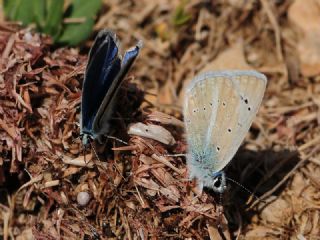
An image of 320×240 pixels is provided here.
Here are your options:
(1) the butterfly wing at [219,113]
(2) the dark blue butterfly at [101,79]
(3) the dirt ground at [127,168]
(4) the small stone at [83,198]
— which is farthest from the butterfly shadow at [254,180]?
(2) the dark blue butterfly at [101,79]

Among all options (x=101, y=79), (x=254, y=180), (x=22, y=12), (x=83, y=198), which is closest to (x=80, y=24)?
(x=22, y=12)

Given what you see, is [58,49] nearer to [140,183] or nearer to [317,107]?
[140,183]

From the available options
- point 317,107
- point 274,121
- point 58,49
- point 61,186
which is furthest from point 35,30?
point 317,107

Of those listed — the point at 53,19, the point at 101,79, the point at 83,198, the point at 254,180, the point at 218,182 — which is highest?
the point at 101,79

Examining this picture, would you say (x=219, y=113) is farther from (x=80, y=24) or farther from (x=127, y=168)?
(x=80, y=24)

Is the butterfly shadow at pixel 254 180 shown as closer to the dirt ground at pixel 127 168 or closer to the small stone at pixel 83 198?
the dirt ground at pixel 127 168

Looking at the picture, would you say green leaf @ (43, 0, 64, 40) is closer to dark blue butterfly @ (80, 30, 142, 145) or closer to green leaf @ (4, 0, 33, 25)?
green leaf @ (4, 0, 33, 25)

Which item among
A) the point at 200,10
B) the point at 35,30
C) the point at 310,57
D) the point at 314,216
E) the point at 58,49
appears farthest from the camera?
the point at 200,10

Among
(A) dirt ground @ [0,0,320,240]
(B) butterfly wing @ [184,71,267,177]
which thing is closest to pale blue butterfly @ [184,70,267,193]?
(B) butterfly wing @ [184,71,267,177]
